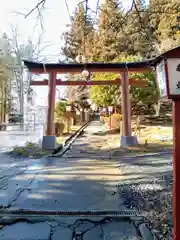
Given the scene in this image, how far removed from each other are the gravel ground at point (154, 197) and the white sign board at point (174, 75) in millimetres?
1654

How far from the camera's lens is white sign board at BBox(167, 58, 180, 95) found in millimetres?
2961

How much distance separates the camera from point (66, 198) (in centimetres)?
518

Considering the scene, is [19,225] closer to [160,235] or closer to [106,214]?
[106,214]

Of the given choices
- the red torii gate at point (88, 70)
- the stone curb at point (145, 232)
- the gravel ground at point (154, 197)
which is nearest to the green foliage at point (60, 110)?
the red torii gate at point (88, 70)

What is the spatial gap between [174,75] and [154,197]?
104 inches

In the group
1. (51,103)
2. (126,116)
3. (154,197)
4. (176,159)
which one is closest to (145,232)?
(176,159)

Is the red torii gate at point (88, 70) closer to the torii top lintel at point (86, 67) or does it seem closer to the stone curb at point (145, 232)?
the torii top lintel at point (86, 67)

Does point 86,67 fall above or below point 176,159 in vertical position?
above

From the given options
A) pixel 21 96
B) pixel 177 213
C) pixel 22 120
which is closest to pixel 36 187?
pixel 177 213

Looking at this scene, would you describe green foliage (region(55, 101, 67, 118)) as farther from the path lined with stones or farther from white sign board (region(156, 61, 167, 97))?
white sign board (region(156, 61, 167, 97))

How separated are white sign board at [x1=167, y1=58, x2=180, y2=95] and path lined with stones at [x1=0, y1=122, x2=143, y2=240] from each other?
171cm

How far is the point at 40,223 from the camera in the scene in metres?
3.95

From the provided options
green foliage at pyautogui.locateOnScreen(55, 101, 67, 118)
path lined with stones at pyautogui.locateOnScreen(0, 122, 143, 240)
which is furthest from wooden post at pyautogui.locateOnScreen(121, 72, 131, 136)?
green foliage at pyautogui.locateOnScreen(55, 101, 67, 118)

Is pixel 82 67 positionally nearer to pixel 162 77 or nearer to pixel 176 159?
pixel 162 77
